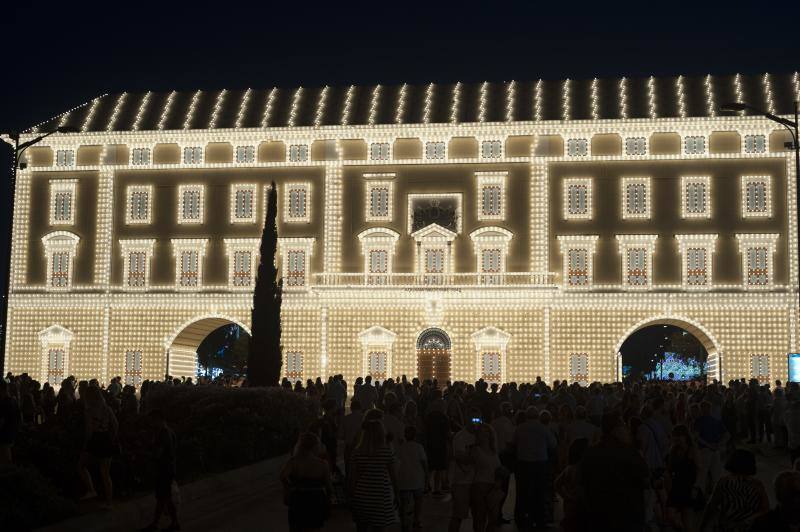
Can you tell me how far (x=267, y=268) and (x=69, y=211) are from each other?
18.0 meters

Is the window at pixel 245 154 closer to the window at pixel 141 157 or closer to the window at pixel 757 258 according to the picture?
the window at pixel 141 157

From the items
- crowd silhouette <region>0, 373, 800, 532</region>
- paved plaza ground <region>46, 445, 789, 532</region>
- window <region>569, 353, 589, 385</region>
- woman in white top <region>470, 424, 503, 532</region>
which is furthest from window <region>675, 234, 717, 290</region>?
woman in white top <region>470, 424, 503, 532</region>

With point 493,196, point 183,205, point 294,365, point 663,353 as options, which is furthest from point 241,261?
point 663,353

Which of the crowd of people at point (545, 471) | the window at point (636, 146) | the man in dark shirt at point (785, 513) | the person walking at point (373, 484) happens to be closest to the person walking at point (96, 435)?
the crowd of people at point (545, 471)

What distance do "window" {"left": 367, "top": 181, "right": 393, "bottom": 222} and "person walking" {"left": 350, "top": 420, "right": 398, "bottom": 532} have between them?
40181 mm

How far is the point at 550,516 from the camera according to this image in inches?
705

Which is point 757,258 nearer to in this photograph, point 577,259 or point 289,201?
point 577,259

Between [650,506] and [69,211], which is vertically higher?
[69,211]

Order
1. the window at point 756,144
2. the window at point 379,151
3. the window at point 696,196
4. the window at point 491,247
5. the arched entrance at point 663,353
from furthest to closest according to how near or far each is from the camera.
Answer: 1. the arched entrance at point 663,353
2. the window at point 379,151
3. the window at point 491,247
4. the window at point 696,196
5. the window at point 756,144

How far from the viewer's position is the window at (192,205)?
5428cm

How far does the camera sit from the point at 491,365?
5128cm

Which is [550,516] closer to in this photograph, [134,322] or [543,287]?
[543,287]

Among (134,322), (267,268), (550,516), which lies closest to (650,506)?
(550,516)

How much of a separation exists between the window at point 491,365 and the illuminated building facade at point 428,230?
11 cm
